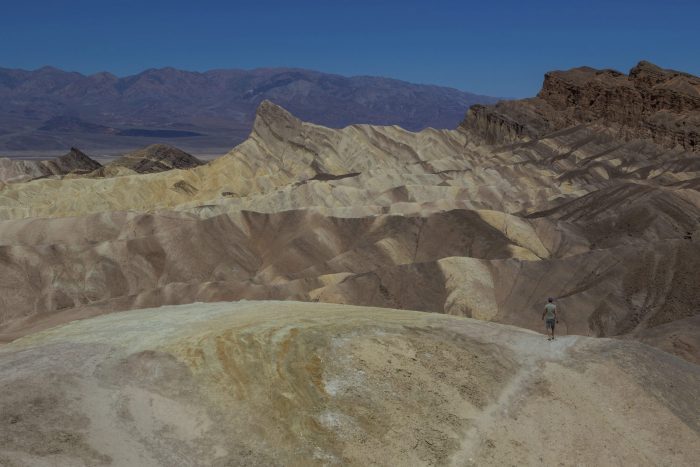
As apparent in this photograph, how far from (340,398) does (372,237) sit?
1601 inches

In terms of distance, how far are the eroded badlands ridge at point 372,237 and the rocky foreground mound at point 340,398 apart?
35.8 ft

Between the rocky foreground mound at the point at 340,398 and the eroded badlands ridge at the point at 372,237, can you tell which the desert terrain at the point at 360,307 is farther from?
the eroded badlands ridge at the point at 372,237

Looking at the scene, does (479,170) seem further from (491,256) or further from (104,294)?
(104,294)

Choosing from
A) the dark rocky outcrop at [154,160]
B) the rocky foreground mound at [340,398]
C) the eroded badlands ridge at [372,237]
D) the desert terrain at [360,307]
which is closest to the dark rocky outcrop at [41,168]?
the desert terrain at [360,307]

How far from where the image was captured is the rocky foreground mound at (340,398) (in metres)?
18.5

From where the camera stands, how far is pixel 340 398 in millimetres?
20406

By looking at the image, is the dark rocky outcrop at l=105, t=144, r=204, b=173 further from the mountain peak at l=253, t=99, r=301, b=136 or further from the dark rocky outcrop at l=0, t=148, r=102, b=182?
the mountain peak at l=253, t=99, r=301, b=136

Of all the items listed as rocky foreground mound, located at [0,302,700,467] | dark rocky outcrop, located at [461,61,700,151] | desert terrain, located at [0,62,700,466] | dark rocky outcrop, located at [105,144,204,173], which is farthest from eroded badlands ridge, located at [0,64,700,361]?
dark rocky outcrop, located at [105,144,204,173]

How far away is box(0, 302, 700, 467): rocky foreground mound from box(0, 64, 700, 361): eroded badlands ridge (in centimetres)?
1090

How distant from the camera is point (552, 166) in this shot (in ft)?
347

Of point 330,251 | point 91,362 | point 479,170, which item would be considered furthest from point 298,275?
point 479,170

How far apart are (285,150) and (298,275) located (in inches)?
2118

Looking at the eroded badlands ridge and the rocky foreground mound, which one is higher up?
the rocky foreground mound

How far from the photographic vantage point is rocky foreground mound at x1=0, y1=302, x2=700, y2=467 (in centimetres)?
1853
